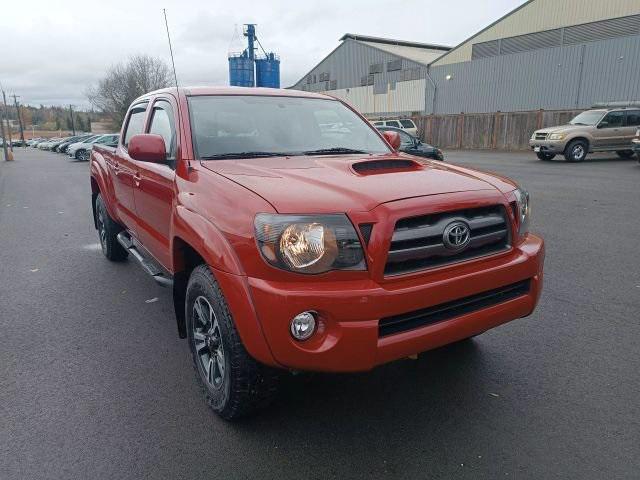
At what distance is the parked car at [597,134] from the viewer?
17922mm

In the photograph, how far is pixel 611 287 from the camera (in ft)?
15.4

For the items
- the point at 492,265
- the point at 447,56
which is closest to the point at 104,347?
the point at 492,265

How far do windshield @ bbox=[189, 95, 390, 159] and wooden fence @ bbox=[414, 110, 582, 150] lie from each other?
24152 millimetres

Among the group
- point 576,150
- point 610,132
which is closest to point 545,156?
point 576,150

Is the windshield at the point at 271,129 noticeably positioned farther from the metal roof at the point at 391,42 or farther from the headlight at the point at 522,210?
the metal roof at the point at 391,42

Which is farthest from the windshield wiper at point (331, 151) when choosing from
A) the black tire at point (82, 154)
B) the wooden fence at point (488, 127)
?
the black tire at point (82, 154)

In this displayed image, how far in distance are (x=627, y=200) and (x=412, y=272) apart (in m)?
9.13

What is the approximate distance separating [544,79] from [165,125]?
3160 centimetres

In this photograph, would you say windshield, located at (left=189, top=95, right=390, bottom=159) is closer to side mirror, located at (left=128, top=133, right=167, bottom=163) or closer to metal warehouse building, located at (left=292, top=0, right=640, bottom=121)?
side mirror, located at (left=128, top=133, right=167, bottom=163)

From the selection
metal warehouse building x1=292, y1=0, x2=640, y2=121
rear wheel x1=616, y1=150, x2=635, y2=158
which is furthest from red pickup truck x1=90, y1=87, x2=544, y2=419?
metal warehouse building x1=292, y1=0, x2=640, y2=121

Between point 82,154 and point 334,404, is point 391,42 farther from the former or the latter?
point 334,404

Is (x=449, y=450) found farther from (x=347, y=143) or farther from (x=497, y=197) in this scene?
(x=347, y=143)

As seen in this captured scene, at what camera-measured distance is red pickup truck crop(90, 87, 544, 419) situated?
7.32ft

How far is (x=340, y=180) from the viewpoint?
104 inches
